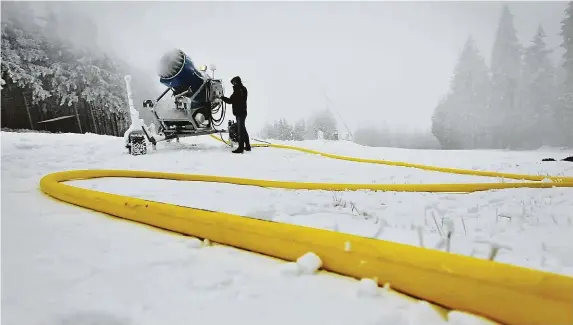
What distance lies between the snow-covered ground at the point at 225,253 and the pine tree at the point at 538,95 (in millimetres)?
34211

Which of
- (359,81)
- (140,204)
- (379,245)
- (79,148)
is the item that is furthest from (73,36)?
(359,81)

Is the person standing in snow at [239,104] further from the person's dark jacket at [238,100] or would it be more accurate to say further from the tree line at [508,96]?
the tree line at [508,96]

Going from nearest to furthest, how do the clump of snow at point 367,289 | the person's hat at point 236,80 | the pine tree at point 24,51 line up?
the clump of snow at point 367,289, the person's hat at point 236,80, the pine tree at point 24,51

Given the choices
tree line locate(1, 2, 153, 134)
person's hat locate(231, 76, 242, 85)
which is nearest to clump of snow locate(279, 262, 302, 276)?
person's hat locate(231, 76, 242, 85)

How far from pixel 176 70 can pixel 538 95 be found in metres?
34.9

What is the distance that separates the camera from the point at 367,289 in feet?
4.00

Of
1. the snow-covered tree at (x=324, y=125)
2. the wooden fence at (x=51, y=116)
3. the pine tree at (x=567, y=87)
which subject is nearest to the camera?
the wooden fence at (x=51, y=116)

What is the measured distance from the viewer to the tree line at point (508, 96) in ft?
96.3

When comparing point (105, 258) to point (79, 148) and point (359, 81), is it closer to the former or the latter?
point (79, 148)

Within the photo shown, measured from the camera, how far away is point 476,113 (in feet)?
108

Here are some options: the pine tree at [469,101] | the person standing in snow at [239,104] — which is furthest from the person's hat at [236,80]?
the pine tree at [469,101]

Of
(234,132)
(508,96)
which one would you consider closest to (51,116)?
(234,132)

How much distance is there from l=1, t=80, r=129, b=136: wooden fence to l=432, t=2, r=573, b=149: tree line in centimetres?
3333

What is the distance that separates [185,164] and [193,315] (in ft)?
17.1
